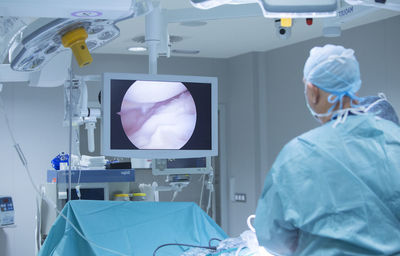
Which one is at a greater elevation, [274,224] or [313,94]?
[313,94]

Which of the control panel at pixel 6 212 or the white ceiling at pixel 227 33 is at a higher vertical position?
the white ceiling at pixel 227 33

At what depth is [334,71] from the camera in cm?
162

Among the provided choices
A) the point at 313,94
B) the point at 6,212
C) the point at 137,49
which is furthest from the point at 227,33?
the point at 313,94

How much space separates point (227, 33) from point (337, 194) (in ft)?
12.7

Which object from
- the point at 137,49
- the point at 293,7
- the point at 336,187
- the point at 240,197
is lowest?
the point at 240,197

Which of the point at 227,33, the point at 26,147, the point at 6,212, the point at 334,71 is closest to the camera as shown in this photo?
the point at 334,71

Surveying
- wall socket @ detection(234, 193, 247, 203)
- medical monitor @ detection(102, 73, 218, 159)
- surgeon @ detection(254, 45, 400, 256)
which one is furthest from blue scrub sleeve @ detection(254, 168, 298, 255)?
wall socket @ detection(234, 193, 247, 203)

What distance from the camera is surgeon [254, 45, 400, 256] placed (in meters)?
1.47

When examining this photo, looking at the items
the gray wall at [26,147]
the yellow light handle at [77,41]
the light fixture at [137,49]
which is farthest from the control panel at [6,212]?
the yellow light handle at [77,41]

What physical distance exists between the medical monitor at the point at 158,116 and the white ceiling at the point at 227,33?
1762 mm

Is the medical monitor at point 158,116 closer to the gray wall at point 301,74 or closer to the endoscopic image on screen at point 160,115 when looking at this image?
the endoscopic image on screen at point 160,115

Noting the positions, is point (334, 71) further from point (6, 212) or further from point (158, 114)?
point (6, 212)

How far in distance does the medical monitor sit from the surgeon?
861 mm

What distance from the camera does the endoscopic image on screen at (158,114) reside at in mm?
2336
